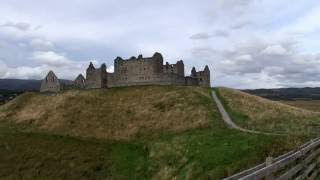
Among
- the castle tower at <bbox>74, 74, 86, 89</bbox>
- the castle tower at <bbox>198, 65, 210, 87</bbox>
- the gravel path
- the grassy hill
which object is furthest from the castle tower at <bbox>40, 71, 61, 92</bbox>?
the gravel path

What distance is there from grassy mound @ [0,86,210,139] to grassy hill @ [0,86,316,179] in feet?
0.55

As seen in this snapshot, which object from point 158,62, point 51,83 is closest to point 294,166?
point 158,62

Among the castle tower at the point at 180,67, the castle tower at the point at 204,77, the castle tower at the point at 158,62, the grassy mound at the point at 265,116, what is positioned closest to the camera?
the grassy mound at the point at 265,116

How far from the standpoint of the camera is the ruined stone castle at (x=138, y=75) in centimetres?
10500

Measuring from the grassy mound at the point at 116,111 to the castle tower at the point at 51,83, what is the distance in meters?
18.4

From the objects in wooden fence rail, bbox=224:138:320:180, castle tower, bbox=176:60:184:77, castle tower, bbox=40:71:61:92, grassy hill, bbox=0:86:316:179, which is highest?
castle tower, bbox=176:60:184:77

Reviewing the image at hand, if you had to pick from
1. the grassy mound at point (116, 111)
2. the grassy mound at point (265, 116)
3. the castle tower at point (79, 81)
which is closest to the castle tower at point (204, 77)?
the grassy mound at point (116, 111)

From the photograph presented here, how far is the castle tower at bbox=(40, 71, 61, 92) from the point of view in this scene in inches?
4663

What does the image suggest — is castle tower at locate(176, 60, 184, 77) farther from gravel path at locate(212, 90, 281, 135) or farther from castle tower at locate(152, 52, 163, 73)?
gravel path at locate(212, 90, 281, 135)

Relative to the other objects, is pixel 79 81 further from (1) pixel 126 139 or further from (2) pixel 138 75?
(1) pixel 126 139

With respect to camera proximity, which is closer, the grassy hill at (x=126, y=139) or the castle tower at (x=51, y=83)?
the grassy hill at (x=126, y=139)

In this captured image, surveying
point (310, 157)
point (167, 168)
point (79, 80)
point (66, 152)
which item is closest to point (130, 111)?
point (66, 152)

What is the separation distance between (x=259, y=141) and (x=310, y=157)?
2056 centimetres

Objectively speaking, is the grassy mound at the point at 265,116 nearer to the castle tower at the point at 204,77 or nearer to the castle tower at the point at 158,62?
the castle tower at the point at 158,62
